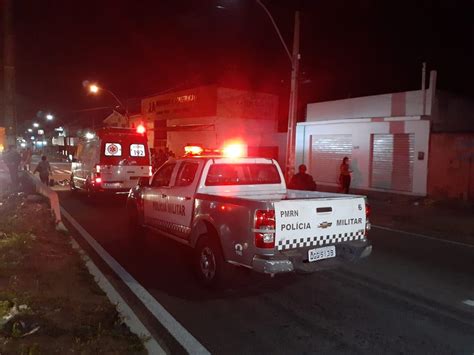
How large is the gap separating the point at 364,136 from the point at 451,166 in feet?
13.6

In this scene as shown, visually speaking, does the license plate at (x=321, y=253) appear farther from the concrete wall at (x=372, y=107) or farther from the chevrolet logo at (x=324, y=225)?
the concrete wall at (x=372, y=107)

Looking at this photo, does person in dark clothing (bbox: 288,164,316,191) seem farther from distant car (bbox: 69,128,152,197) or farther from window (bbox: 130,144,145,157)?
window (bbox: 130,144,145,157)

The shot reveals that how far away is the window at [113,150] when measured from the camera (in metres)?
14.7

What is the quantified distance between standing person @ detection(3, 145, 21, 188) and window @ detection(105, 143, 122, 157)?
3.02 m

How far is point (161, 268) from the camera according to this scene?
729 centimetres

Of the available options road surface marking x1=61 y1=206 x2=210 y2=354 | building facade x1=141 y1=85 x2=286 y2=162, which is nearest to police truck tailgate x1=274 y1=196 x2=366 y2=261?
road surface marking x1=61 y1=206 x2=210 y2=354

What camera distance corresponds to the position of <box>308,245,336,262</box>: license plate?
5664 mm

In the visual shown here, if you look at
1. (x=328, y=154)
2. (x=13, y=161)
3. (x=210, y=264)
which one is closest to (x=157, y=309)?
(x=210, y=264)

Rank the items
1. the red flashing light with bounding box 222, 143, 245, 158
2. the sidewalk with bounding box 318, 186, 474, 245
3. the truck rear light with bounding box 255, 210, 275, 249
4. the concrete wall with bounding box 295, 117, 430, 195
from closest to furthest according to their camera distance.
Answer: the truck rear light with bounding box 255, 210, 275, 249, the red flashing light with bounding box 222, 143, 245, 158, the sidewalk with bounding box 318, 186, 474, 245, the concrete wall with bounding box 295, 117, 430, 195

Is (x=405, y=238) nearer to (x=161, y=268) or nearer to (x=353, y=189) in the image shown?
(x=161, y=268)

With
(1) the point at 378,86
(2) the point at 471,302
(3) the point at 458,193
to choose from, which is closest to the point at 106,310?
(2) the point at 471,302

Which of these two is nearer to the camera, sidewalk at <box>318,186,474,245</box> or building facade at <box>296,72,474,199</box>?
sidewalk at <box>318,186,474,245</box>

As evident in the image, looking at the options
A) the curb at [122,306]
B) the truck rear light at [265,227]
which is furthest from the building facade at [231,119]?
the truck rear light at [265,227]

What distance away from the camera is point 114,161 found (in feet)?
48.3
